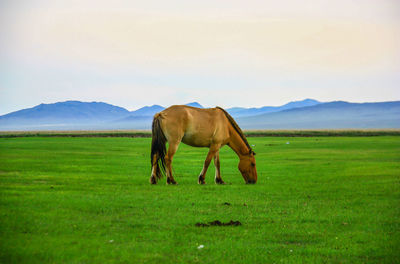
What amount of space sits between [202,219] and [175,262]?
9.98ft

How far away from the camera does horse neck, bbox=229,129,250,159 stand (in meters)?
18.1

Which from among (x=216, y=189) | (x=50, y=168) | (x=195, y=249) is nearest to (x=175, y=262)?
(x=195, y=249)

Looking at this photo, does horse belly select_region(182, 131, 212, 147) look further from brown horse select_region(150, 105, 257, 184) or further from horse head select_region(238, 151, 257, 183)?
horse head select_region(238, 151, 257, 183)

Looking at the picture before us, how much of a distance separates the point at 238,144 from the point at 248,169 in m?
1.15

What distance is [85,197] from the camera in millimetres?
12766

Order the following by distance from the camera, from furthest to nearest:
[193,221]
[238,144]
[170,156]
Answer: [238,144]
[170,156]
[193,221]

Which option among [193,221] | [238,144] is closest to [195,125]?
[238,144]

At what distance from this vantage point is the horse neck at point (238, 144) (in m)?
18.1

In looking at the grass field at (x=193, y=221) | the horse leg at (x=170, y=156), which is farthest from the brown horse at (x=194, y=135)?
the grass field at (x=193, y=221)

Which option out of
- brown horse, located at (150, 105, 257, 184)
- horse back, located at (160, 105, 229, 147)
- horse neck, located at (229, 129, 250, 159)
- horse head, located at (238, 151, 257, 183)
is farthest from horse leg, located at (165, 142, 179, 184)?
horse head, located at (238, 151, 257, 183)

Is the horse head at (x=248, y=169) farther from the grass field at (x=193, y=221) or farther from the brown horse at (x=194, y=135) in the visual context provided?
the grass field at (x=193, y=221)

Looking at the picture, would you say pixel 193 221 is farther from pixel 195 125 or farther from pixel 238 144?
pixel 238 144

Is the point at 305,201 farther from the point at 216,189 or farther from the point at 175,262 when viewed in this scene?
the point at 175,262

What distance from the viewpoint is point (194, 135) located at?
1705 centimetres
